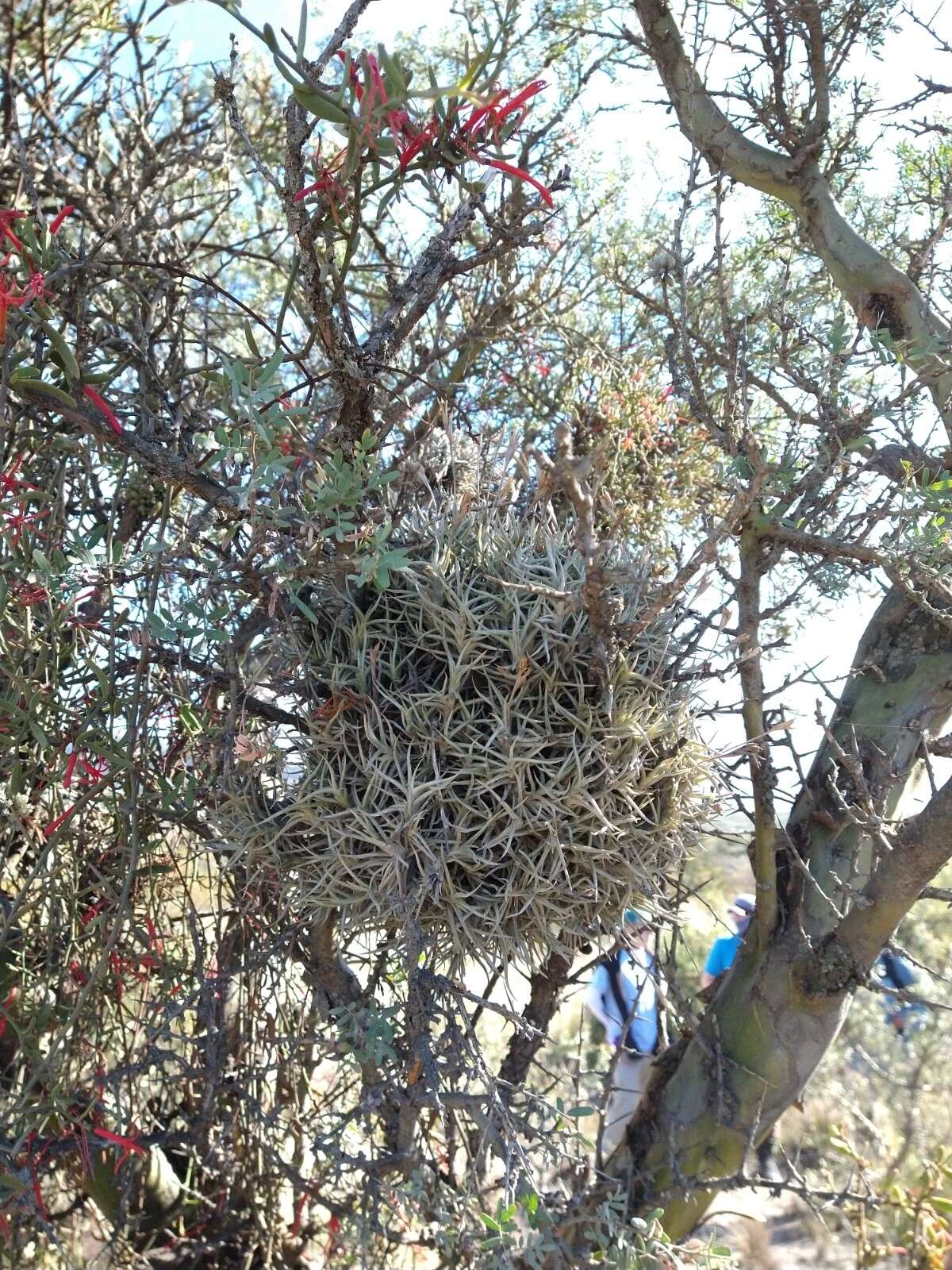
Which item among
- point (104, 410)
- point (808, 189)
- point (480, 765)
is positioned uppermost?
point (808, 189)

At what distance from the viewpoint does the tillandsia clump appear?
4.20 ft

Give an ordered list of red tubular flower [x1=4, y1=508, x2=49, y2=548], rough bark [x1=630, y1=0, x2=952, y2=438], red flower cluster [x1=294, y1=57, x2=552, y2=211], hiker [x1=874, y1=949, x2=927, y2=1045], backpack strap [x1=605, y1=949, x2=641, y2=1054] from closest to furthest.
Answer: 1. red flower cluster [x1=294, y1=57, x2=552, y2=211]
2. red tubular flower [x1=4, y1=508, x2=49, y2=548]
3. rough bark [x1=630, y1=0, x2=952, y2=438]
4. backpack strap [x1=605, y1=949, x2=641, y2=1054]
5. hiker [x1=874, y1=949, x2=927, y2=1045]

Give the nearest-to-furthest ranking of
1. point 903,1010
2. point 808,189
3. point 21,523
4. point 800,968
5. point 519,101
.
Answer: point 519,101
point 21,523
point 800,968
point 808,189
point 903,1010

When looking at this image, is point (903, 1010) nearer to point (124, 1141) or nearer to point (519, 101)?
point (124, 1141)

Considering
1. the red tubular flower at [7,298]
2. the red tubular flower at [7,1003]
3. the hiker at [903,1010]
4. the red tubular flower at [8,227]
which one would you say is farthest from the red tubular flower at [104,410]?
the hiker at [903,1010]

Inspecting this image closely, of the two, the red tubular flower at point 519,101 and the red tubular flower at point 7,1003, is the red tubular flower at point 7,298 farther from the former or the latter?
the red tubular flower at point 7,1003

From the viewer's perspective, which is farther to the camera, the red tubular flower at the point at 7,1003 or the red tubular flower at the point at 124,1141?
the red tubular flower at the point at 7,1003

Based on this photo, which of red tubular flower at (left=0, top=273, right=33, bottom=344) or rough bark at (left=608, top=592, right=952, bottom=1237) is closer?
red tubular flower at (left=0, top=273, right=33, bottom=344)

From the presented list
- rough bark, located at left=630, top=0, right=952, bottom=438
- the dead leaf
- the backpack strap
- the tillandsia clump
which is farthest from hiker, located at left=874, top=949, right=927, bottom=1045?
the dead leaf

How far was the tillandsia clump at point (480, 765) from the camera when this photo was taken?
1279mm

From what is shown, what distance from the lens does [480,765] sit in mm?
1272

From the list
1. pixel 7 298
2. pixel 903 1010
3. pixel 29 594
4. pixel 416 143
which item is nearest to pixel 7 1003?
pixel 29 594

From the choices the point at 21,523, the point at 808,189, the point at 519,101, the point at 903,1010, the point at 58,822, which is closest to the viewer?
the point at 519,101

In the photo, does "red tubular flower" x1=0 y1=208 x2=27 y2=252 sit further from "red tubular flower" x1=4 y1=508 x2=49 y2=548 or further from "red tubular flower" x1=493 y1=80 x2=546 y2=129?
"red tubular flower" x1=493 y1=80 x2=546 y2=129
